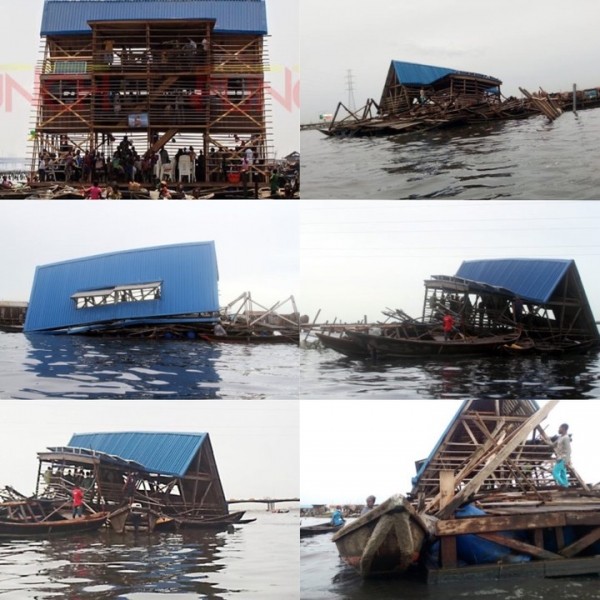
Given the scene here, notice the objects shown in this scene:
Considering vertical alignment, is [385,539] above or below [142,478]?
below

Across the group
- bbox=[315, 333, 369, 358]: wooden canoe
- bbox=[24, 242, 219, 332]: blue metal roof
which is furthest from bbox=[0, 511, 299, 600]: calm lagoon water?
bbox=[24, 242, 219, 332]: blue metal roof

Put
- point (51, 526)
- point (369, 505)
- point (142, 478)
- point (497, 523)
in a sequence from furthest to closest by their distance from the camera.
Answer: point (142, 478), point (51, 526), point (369, 505), point (497, 523)

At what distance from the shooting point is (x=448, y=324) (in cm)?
606

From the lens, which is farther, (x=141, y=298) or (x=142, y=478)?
(x=141, y=298)

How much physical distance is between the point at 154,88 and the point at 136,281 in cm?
157

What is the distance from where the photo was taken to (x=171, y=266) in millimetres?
6156

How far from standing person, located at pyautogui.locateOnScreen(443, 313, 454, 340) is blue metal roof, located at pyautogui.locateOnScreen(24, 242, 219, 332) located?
180cm

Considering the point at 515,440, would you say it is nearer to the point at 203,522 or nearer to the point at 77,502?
the point at 203,522

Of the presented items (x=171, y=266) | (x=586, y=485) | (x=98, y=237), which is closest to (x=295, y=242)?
(x=171, y=266)

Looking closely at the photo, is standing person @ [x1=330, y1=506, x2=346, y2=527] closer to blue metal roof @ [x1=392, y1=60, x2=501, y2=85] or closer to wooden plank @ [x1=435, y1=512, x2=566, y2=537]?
wooden plank @ [x1=435, y1=512, x2=566, y2=537]

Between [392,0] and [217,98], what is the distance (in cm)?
159

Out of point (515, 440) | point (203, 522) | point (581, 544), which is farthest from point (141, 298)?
point (581, 544)

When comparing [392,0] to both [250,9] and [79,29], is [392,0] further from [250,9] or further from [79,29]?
[79,29]

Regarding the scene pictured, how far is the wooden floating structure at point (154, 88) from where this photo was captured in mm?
6145
